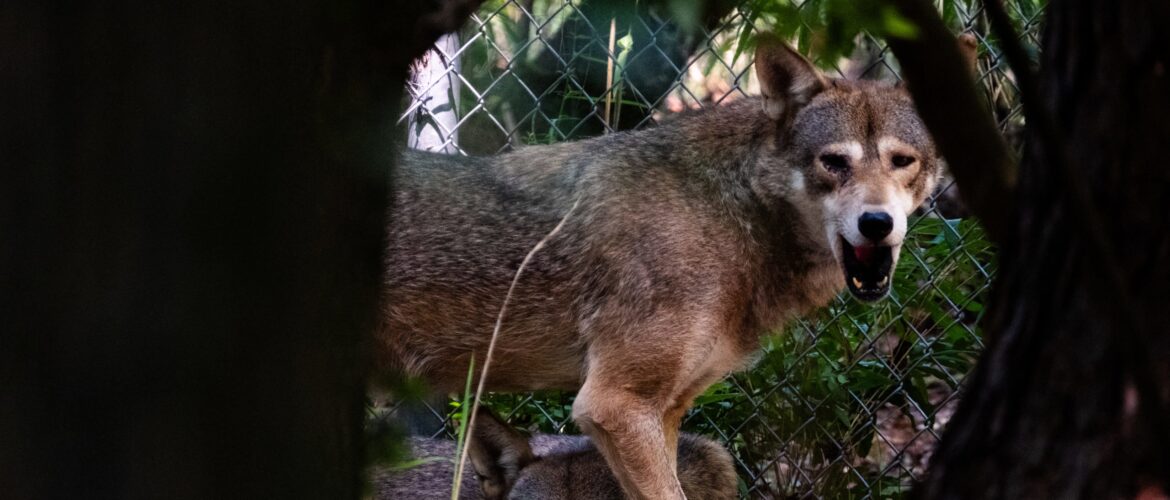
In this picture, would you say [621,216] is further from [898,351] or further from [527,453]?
[898,351]

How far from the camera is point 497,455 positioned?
14.5ft

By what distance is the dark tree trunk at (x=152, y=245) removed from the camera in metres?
1.17

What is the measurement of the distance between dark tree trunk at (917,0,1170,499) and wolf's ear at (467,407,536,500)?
9.36ft

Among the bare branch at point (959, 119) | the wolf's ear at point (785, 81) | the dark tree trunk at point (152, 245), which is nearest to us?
the dark tree trunk at point (152, 245)

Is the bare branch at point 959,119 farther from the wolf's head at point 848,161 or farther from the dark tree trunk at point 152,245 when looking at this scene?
the wolf's head at point 848,161

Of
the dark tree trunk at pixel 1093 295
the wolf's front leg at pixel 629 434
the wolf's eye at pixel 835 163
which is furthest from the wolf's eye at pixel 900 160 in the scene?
the dark tree trunk at pixel 1093 295

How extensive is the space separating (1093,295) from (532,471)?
9.87 feet

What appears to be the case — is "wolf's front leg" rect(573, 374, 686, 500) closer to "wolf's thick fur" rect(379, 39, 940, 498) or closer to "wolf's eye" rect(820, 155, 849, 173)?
"wolf's thick fur" rect(379, 39, 940, 498)

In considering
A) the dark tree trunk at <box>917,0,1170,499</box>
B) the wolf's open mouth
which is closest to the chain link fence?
the wolf's open mouth

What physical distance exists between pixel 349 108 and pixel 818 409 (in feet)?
12.3

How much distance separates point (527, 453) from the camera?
4.42m

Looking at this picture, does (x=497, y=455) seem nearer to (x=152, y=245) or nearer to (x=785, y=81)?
(x=785, y=81)

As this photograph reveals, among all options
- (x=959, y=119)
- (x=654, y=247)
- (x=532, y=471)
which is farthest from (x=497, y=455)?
(x=959, y=119)

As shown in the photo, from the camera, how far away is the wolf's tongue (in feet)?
13.7
